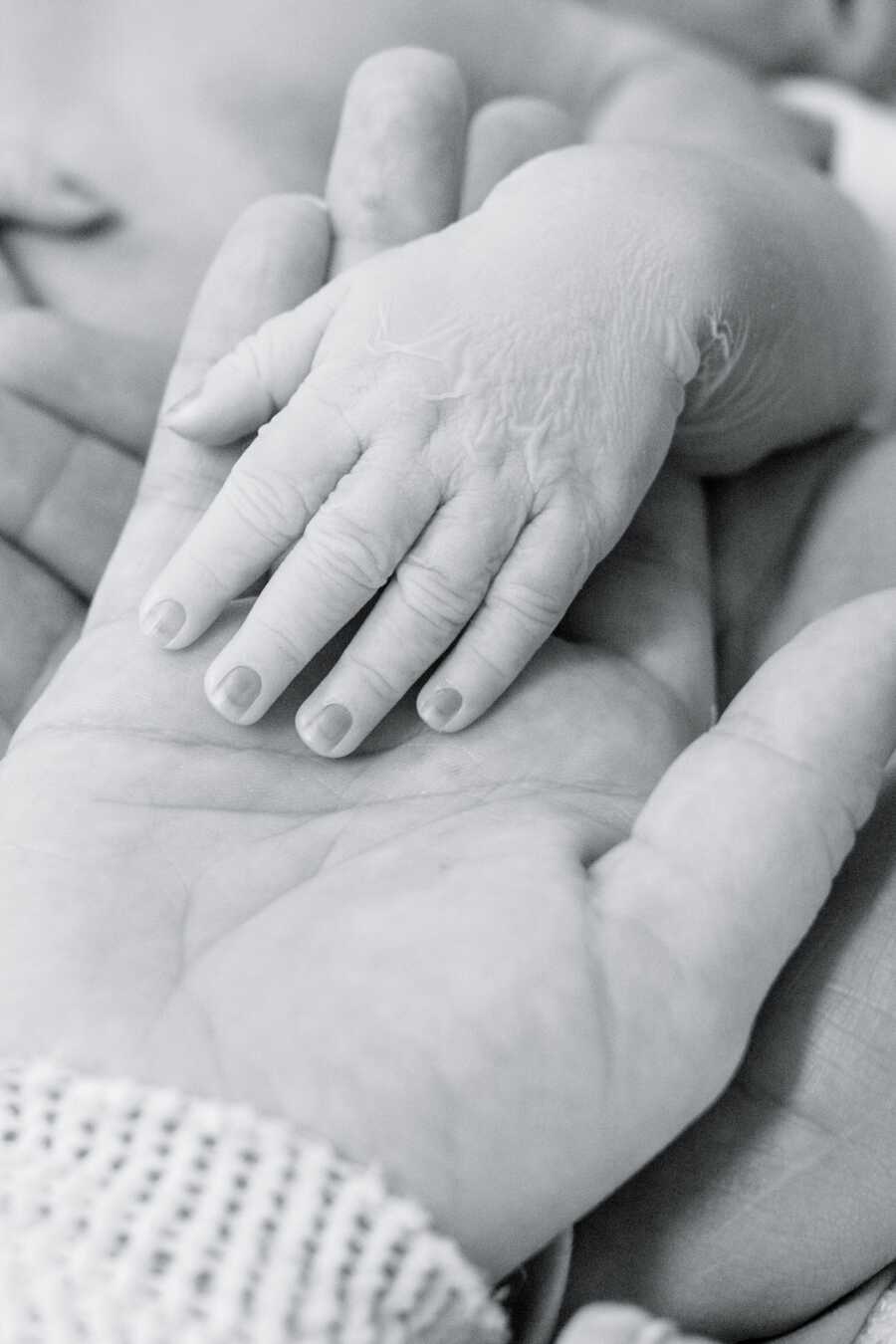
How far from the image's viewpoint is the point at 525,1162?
1.73 feet

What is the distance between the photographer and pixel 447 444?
0.73m

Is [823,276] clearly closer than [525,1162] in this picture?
No

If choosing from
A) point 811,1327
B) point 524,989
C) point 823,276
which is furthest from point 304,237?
point 811,1327

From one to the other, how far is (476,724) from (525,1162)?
25 centimetres

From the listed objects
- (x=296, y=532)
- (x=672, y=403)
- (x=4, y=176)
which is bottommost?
(x=4, y=176)

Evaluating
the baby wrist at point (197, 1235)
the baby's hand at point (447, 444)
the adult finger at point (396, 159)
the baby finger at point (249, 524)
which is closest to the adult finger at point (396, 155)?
the adult finger at point (396, 159)

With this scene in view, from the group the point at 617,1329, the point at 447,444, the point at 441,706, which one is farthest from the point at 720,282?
the point at 617,1329

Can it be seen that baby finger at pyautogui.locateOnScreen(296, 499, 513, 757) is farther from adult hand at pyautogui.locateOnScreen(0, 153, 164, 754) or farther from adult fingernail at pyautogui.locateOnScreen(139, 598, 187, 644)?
adult hand at pyautogui.locateOnScreen(0, 153, 164, 754)

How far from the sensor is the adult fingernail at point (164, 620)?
70 cm

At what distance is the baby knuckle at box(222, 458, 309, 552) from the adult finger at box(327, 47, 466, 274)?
0.26 m

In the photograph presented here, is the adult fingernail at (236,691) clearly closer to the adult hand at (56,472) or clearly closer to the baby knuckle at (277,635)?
the baby knuckle at (277,635)

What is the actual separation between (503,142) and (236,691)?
0.54 m

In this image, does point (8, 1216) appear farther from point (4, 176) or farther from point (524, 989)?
point (4, 176)

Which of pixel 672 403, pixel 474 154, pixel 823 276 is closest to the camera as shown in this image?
pixel 672 403
